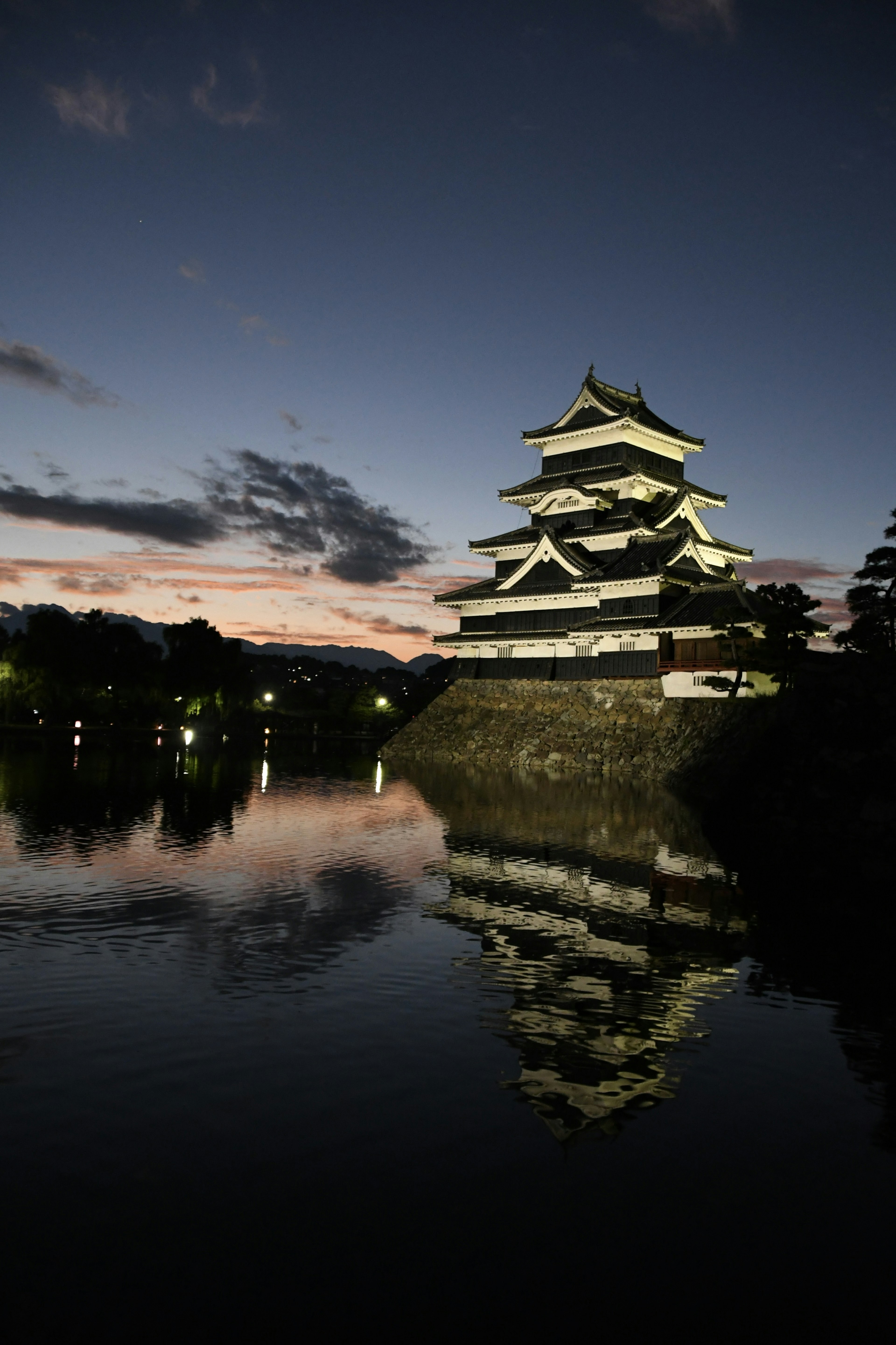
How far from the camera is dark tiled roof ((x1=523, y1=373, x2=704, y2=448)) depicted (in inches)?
2486

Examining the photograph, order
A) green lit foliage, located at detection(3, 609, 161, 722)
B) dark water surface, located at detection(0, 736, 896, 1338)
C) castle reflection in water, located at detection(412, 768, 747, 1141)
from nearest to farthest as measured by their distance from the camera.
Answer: dark water surface, located at detection(0, 736, 896, 1338), castle reflection in water, located at detection(412, 768, 747, 1141), green lit foliage, located at detection(3, 609, 161, 722)

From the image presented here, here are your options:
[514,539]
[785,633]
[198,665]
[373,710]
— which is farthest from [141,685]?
[785,633]

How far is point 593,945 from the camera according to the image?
13.8m

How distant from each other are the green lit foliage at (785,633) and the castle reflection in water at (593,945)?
50.6 feet

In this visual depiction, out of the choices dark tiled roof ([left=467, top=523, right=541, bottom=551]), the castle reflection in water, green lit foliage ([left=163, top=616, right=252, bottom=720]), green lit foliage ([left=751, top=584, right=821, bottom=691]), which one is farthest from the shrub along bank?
the castle reflection in water

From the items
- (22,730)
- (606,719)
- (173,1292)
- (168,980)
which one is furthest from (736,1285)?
(22,730)

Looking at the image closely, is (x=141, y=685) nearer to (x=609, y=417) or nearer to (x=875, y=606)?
(x=609, y=417)

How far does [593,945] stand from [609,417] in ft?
179

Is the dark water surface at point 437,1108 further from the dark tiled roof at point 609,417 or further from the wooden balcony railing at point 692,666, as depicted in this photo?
the dark tiled roof at point 609,417

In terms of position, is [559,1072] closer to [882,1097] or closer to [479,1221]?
[479,1221]

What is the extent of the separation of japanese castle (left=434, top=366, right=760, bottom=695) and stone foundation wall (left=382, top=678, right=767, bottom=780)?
134cm

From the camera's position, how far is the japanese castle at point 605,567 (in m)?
53.0

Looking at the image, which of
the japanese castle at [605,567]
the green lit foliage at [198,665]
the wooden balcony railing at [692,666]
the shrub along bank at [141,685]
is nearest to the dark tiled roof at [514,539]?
the japanese castle at [605,567]

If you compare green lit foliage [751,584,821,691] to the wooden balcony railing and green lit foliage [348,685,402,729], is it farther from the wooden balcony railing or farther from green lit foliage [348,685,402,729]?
green lit foliage [348,685,402,729]
